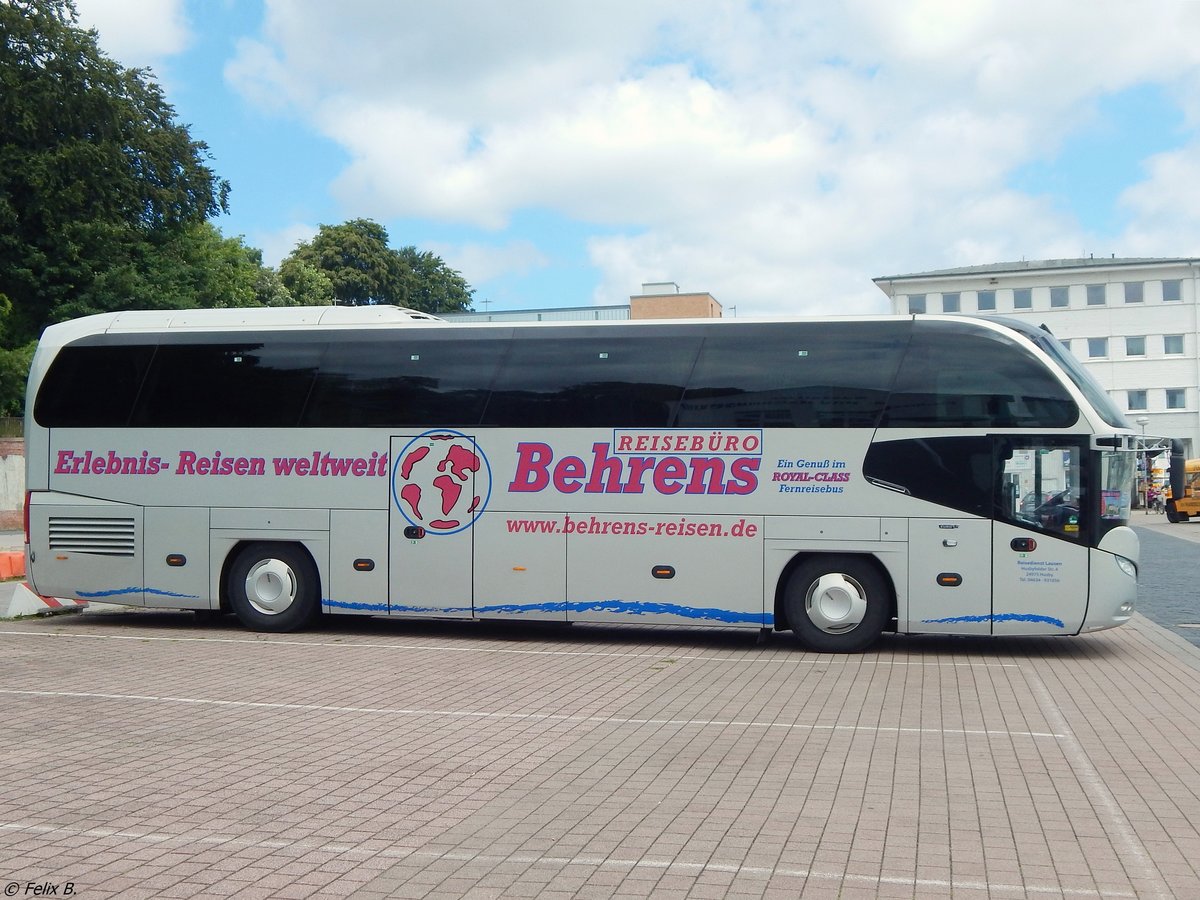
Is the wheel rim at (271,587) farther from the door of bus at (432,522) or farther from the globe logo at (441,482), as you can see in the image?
the globe logo at (441,482)

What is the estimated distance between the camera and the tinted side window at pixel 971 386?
13273 mm

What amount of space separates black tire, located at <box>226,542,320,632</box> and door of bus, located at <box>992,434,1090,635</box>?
756cm

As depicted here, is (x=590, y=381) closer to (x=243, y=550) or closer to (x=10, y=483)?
(x=243, y=550)

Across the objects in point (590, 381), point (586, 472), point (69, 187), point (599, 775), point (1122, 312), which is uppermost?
point (1122, 312)

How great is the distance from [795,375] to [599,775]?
693 centimetres

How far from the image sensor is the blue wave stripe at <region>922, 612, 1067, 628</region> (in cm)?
1335

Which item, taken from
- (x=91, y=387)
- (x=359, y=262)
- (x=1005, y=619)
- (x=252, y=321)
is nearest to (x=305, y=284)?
→ (x=359, y=262)

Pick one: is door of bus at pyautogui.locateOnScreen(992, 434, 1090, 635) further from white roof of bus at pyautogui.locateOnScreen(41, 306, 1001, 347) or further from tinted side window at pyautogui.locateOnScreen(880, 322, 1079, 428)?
white roof of bus at pyautogui.locateOnScreen(41, 306, 1001, 347)

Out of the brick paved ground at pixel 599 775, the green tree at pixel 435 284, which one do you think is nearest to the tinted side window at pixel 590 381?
the brick paved ground at pixel 599 775

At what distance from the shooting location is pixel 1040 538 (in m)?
13.4

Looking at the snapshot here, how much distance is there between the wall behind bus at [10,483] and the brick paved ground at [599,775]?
2652cm

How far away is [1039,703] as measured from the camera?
34.8 ft

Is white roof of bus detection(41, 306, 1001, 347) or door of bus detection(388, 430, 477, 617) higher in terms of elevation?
white roof of bus detection(41, 306, 1001, 347)

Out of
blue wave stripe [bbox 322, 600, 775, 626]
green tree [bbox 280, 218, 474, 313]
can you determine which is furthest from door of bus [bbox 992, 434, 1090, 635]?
green tree [bbox 280, 218, 474, 313]
